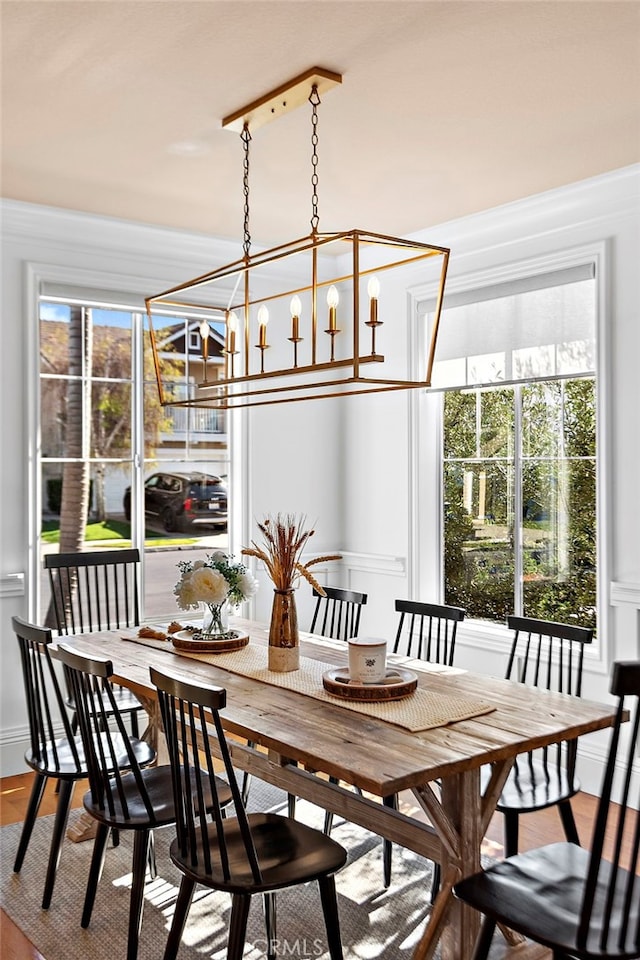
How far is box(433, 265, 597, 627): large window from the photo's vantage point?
4074 mm

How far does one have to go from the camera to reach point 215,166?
145 inches

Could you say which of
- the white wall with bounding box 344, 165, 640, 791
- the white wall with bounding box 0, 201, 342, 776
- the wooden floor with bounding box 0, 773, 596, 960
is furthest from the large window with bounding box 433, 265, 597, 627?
the white wall with bounding box 0, 201, 342, 776

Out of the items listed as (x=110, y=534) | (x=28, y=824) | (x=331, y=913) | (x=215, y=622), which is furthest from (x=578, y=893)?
(x=110, y=534)

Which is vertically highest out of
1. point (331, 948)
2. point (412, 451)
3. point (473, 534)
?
point (412, 451)

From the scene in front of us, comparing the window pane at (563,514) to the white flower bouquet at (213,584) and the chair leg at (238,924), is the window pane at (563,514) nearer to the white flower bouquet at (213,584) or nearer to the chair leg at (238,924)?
the white flower bouquet at (213,584)

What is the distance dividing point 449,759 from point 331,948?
2.16 ft

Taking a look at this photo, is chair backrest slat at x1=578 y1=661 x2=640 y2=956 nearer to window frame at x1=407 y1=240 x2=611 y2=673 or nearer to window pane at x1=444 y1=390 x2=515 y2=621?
window frame at x1=407 y1=240 x2=611 y2=673

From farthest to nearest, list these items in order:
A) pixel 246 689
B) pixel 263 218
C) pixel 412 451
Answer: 1. pixel 412 451
2. pixel 263 218
3. pixel 246 689

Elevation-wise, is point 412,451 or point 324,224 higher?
point 324,224

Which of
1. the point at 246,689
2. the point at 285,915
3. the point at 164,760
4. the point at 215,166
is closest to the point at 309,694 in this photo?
the point at 246,689

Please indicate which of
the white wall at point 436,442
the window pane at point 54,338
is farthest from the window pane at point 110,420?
the white wall at point 436,442

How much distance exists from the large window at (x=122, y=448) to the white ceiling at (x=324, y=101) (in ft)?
2.30

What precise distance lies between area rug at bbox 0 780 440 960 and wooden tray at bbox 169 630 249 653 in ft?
2.69

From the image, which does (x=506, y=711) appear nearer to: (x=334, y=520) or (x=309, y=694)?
(x=309, y=694)
